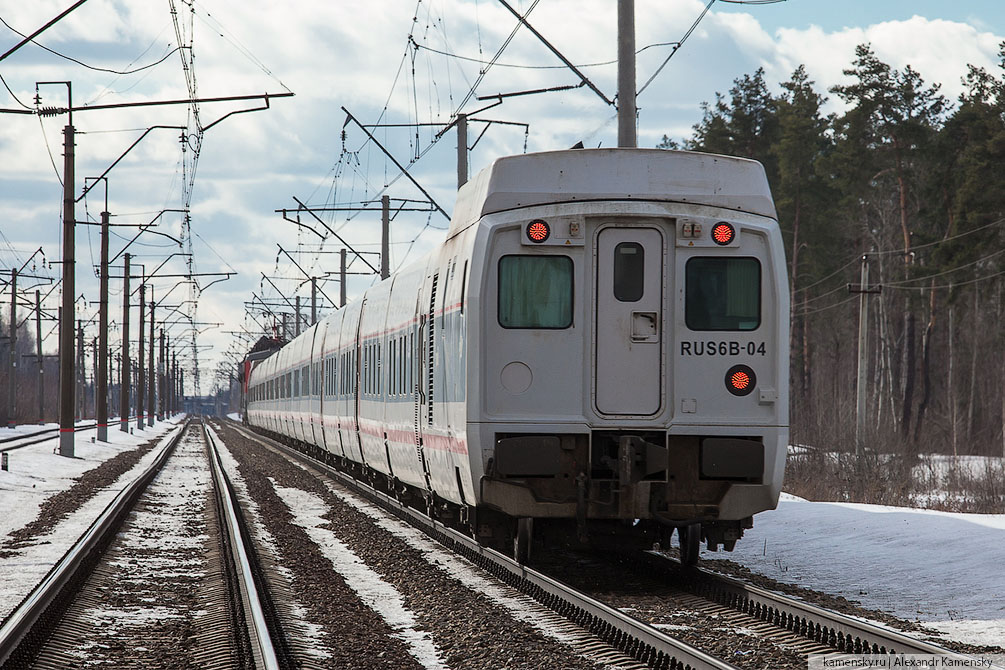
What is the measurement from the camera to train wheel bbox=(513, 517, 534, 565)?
35.8ft

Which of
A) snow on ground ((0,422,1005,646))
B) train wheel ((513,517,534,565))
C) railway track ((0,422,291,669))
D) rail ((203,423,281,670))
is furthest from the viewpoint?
train wheel ((513,517,534,565))

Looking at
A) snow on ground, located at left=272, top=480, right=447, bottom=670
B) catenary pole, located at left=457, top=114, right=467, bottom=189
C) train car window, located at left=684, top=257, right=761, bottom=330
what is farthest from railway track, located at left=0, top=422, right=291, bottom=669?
catenary pole, located at left=457, top=114, right=467, bottom=189

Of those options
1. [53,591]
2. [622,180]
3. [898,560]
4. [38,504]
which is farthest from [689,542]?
[38,504]

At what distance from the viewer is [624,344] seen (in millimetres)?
10406

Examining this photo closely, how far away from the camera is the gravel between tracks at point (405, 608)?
778 centimetres

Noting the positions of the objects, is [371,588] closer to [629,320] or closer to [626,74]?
[629,320]

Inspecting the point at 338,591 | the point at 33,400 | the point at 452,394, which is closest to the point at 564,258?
the point at 452,394

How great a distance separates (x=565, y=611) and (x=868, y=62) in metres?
44.5

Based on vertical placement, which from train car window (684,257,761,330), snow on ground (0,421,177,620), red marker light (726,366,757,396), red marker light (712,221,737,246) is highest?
red marker light (712,221,737,246)

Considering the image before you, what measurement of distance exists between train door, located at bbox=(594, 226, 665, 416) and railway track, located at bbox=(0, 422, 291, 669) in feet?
10.5

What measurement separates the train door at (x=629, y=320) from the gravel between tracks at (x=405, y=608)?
1.82 m

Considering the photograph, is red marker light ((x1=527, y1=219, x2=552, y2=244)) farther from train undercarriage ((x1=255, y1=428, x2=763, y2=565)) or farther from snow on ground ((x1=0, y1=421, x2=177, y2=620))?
snow on ground ((x1=0, y1=421, x2=177, y2=620))

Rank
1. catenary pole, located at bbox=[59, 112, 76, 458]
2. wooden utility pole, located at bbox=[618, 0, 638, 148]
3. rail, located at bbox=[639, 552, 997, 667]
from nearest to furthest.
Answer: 1. rail, located at bbox=[639, 552, 997, 667]
2. wooden utility pole, located at bbox=[618, 0, 638, 148]
3. catenary pole, located at bbox=[59, 112, 76, 458]

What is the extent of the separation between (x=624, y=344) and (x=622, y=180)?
1354mm
